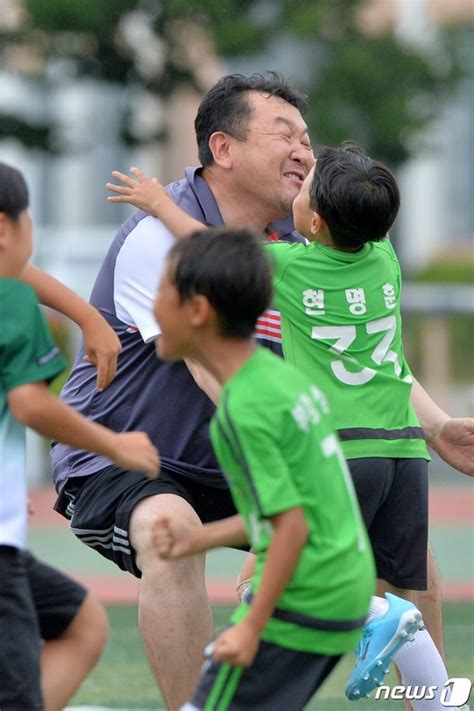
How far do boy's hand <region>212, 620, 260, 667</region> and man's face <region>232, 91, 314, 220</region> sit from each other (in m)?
1.98

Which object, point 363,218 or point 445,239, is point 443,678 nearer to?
point 363,218

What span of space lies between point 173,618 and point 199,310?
125cm

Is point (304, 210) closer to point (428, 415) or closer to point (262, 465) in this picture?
point (428, 415)

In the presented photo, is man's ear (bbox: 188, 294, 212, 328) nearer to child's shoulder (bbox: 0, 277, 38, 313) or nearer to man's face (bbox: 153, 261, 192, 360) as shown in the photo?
man's face (bbox: 153, 261, 192, 360)

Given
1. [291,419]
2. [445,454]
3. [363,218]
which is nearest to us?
[291,419]

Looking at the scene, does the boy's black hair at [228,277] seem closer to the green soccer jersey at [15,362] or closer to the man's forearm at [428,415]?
the green soccer jersey at [15,362]

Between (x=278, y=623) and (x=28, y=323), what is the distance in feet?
2.85

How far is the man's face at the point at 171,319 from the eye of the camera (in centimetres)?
349

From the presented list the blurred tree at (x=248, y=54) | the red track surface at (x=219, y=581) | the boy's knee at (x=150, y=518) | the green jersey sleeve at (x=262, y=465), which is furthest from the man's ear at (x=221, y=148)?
the blurred tree at (x=248, y=54)

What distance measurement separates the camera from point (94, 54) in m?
18.7

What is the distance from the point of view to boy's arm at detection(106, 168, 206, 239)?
4668 millimetres

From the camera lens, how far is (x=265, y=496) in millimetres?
3307

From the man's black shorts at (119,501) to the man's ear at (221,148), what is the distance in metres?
1.03

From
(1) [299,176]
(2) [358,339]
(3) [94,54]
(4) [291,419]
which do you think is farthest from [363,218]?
(3) [94,54]
